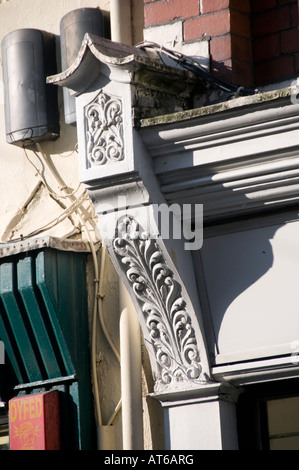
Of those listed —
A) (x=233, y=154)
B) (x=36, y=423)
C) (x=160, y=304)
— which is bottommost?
(x=36, y=423)

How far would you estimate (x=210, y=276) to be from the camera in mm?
4805

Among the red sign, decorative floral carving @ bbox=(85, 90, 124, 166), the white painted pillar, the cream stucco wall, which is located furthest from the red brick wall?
the red sign

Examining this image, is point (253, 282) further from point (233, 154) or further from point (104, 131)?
point (104, 131)

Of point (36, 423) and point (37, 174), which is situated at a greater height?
point (37, 174)

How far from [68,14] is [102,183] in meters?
1.14

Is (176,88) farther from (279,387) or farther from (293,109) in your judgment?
(279,387)

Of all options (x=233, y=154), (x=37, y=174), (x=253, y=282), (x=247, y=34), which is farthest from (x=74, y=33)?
(x=253, y=282)

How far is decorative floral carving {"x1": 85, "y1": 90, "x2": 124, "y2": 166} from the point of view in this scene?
15.2ft

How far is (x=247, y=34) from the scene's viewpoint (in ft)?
16.1

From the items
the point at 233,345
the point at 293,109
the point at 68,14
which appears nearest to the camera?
the point at 293,109

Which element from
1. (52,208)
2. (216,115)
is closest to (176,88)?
(216,115)

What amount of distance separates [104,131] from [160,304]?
73 centimetres

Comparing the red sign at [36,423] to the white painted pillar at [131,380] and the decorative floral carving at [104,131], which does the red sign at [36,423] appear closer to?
the white painted pillar at [131,380]

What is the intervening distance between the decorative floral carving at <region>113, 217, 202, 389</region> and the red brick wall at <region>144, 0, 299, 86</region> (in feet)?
2.53
